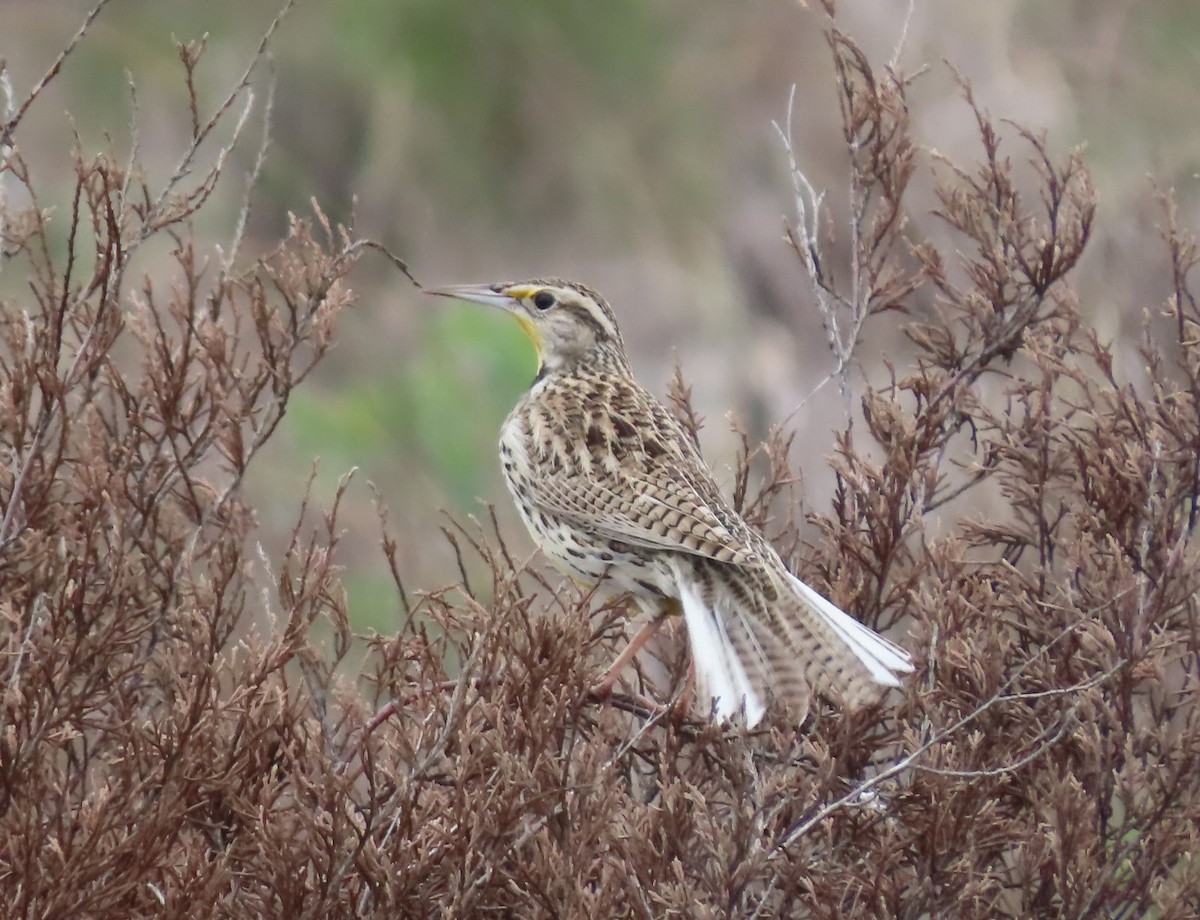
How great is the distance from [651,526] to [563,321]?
2.87ft

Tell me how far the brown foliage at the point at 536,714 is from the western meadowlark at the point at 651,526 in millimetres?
89

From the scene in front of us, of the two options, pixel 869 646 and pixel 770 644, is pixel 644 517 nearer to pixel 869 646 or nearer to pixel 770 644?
pixel 770 644

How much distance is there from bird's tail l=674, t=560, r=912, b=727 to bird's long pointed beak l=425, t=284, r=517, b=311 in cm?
75

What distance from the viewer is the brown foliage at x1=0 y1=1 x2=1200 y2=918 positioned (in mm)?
2000

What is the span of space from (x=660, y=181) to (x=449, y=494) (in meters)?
3.82

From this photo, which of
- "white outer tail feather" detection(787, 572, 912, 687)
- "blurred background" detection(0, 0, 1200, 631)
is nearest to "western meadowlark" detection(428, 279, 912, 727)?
"white outer tail feather" detection(787, 572, 912, 687)

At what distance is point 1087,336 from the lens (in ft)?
9.09

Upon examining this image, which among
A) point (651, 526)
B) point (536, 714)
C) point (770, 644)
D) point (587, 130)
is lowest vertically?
point (536, 714)

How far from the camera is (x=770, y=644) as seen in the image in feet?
8.71

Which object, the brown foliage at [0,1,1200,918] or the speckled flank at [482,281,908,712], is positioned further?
the speckled flank at [482,281,908,712]

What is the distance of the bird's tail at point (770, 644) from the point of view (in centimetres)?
237

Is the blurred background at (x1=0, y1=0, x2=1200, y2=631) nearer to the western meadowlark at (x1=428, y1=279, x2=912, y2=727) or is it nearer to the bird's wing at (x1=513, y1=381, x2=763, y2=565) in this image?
the western meadowlark at (x1=428, y1=279, x2=912, y2=727)

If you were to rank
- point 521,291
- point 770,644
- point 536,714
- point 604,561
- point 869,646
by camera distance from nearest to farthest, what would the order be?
point 536,714 → point 869,646 → point 770,644 → point 604,561 → point 521,291

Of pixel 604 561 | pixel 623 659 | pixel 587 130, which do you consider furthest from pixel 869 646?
pixel 587 130
